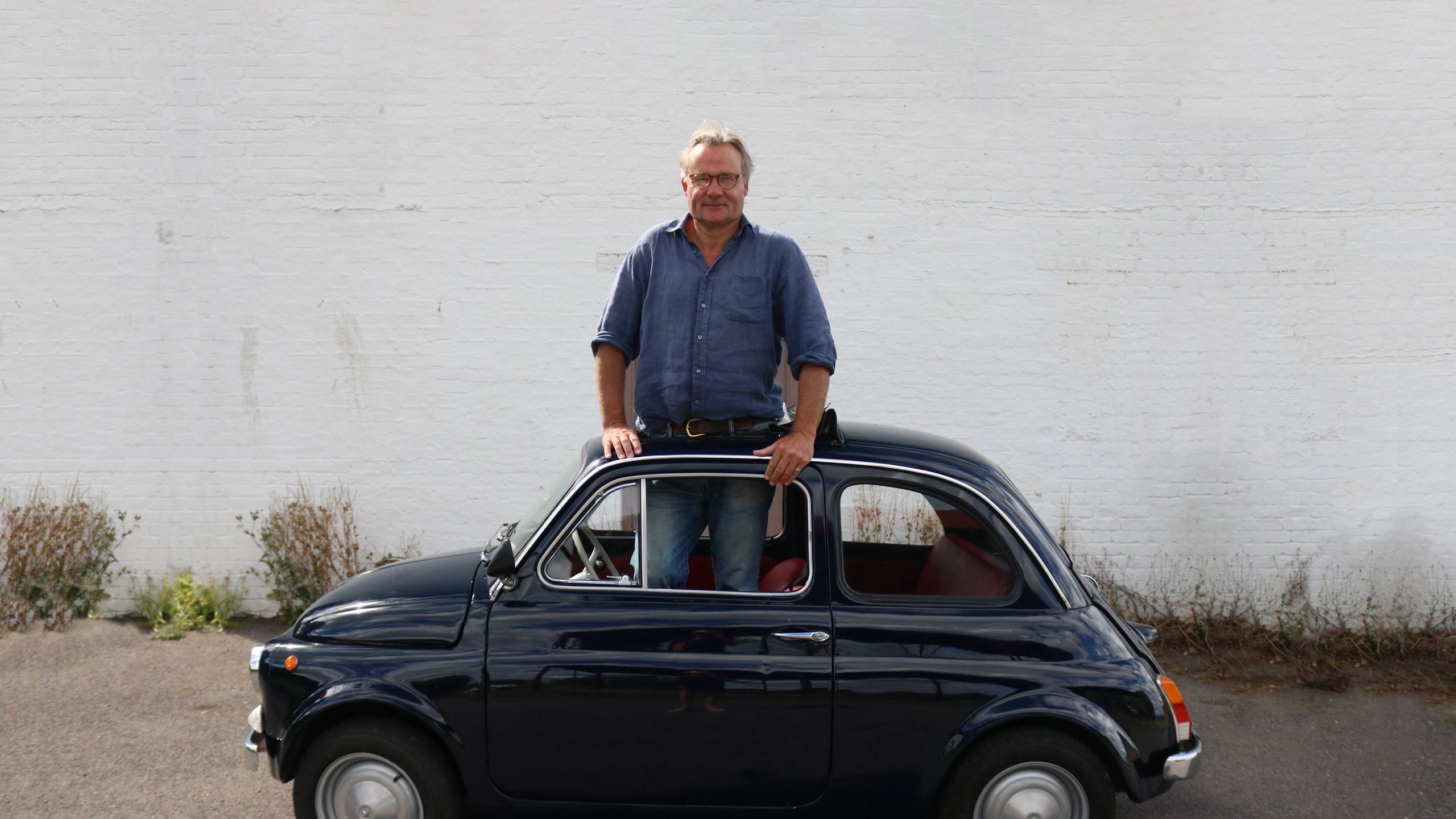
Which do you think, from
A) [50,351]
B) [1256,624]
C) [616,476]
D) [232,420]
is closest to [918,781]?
[616,476]

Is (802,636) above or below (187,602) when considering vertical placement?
above

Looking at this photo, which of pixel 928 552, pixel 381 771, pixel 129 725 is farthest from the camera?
pixel 129 725

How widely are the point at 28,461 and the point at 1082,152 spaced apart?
6.74 metres

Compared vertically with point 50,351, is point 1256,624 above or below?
below

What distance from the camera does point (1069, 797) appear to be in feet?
10.2

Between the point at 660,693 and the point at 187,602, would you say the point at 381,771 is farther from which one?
the point at 187,602

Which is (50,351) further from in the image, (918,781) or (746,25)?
(918,781)

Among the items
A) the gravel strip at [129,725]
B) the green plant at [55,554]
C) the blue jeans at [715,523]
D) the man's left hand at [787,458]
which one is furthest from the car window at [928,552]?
the green plant at [55,554]

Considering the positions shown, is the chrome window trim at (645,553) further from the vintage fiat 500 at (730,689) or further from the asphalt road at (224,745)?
the asphalt road at (224,745)

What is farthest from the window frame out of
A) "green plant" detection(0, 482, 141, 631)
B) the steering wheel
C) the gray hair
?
"green plant" detection(0, 482, 141, 631)

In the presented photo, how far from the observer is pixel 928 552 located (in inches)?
149

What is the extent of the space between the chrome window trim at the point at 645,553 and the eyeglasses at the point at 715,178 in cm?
91

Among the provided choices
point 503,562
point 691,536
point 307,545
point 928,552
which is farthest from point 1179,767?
point 307,545

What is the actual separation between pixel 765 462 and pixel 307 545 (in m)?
4.03
